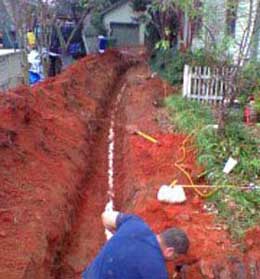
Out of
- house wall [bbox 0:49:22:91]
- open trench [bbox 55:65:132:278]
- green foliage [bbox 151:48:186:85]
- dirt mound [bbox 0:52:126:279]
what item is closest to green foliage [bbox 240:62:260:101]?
open trench [bbox 55:65:132:278]

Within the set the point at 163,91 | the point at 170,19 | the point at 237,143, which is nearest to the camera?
the point at 237,143

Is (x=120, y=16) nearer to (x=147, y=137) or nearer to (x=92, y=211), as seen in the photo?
(x=147, y=137)

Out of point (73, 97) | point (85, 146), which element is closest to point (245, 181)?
point (85, 146)

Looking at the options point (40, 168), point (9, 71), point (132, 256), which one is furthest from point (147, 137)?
point (9, 71)

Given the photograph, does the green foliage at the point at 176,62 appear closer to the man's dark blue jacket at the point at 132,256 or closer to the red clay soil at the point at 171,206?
the red clay soil at the point at 171,206

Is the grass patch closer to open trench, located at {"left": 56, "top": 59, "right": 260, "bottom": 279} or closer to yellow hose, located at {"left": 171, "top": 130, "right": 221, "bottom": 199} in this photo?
yellow hose, located at {"left": 171, "top": 130, "right": 221, "bottom": 199}

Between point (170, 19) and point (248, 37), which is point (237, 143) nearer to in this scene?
point (248, 37)

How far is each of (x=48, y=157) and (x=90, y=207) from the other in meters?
1.20

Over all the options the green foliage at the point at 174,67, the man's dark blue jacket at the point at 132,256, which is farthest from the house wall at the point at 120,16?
the man's dark blue jacket at the point at 132,256

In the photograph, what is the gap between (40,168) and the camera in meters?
8.21

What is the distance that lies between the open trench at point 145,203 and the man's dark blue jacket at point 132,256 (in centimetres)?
121

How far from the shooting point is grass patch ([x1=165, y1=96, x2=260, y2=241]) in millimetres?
6121

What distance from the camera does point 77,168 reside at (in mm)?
9219

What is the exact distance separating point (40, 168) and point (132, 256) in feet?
15.6
